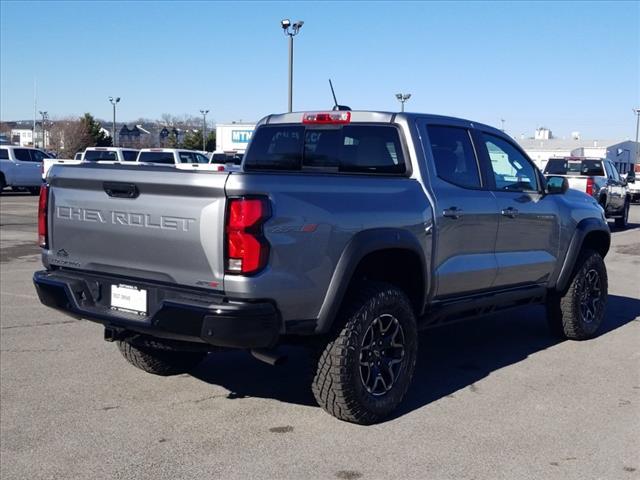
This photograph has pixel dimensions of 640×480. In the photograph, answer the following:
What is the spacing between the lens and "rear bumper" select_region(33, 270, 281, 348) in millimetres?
3969

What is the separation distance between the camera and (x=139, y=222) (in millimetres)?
Result: 4312

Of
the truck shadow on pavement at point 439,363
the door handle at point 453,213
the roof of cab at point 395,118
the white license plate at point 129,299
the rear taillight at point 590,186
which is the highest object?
the roof of cab at point 395,118

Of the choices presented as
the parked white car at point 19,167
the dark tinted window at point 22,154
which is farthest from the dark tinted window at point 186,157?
the dark tinted window at point 22,154

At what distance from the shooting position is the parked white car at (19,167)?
30.3 m

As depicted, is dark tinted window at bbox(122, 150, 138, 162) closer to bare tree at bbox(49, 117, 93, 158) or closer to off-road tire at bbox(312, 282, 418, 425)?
off-road tire at bbox(312, 282, 418, 425)

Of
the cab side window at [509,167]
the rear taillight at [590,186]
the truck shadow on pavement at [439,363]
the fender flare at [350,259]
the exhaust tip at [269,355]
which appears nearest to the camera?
the exhaust tip at [269,355]

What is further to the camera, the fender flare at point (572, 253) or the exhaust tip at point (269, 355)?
the fender flare at point (572, 253)

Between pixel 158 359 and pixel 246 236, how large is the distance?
2.09 metres

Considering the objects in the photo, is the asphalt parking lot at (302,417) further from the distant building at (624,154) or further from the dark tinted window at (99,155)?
the distant building at (624,154)

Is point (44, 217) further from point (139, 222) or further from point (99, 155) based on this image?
point (99, 155)

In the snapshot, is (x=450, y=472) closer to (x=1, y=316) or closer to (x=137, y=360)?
(x=137, y=360)

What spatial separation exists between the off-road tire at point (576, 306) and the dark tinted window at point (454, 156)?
174 centimetres

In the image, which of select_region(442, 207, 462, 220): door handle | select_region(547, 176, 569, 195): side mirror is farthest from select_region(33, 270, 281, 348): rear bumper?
select_region(547, 176, 569, 195): side mirror

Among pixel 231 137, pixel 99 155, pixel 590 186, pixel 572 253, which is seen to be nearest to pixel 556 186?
pixel 572 253
